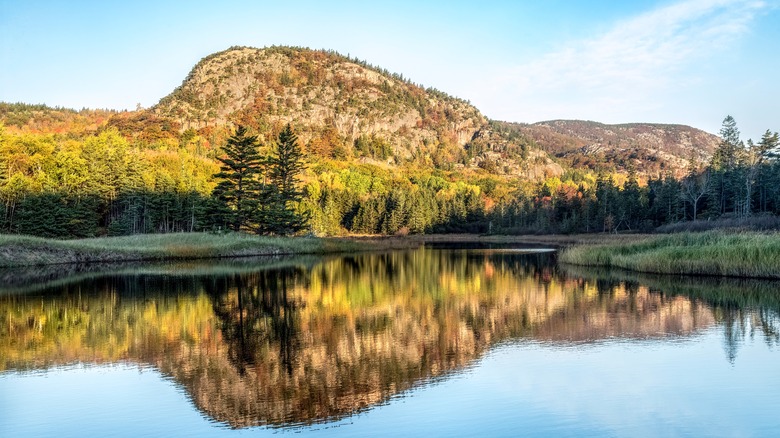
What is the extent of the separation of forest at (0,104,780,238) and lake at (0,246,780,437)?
39.6 meters

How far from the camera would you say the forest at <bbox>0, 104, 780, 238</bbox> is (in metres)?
61.1

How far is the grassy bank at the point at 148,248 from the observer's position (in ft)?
126

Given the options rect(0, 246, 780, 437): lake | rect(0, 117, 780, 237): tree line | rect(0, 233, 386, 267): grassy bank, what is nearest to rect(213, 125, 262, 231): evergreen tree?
rect(0, 117, 780, 237): tree line

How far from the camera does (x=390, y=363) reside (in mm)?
12312

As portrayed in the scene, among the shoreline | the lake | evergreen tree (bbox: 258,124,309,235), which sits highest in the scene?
evergreen tree (bbox: 258,124,309,235)

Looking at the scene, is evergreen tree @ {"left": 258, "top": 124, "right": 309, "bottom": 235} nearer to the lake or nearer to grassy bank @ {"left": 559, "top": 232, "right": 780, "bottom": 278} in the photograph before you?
grassy bank @ {"left": 559, "top": 232, "right": 780, "bottom": 278}

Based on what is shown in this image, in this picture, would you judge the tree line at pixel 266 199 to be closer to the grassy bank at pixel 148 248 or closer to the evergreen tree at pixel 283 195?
the evergreen tree at pixel 283 195

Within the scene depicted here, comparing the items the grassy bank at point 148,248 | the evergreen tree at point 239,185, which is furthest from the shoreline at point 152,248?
the evergreen tree at point 239,185

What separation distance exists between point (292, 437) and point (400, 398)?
2403mm

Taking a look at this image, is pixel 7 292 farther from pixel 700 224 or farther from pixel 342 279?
pixel 700 224

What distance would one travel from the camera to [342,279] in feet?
102

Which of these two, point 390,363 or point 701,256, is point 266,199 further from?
point 390,363

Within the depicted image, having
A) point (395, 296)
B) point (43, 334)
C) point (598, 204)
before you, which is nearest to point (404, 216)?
point (598, 204)

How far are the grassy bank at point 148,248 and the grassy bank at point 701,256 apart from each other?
29.9 meters
